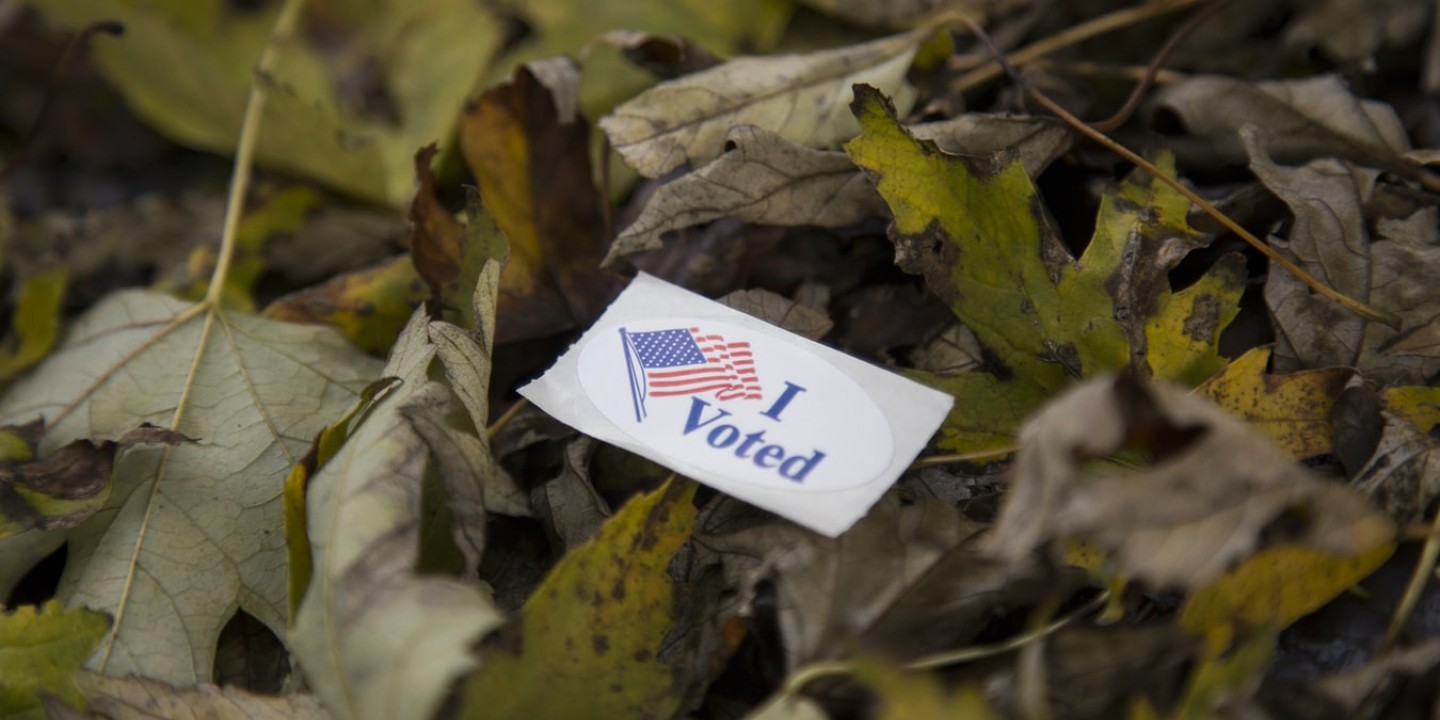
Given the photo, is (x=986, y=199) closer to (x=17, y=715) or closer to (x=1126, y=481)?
(x=1126, y=481)

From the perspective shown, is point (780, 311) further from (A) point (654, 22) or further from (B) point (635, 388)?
(A) point (654, 22)

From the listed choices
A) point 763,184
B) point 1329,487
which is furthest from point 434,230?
point 1329,487

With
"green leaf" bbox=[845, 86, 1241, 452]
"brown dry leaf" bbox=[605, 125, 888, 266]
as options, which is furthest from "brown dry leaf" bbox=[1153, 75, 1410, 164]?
"brown dry leaf" bbox=[605, 125, 888, 266]

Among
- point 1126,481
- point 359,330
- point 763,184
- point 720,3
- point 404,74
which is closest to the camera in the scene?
point 1126,481

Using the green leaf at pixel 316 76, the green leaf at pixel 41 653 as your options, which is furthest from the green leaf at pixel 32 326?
the green leaf at pixel 41 653

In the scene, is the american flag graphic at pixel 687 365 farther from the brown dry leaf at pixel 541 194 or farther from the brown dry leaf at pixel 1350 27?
the brown dry leaf at pixel 1350 27

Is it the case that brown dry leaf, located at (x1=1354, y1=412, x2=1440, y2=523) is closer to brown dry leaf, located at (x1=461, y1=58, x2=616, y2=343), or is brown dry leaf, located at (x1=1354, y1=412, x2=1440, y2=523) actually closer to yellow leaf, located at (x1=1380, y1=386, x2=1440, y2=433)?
yellow leaf, located at (x1=1380, y1=386, x2=1440, y2=433)
